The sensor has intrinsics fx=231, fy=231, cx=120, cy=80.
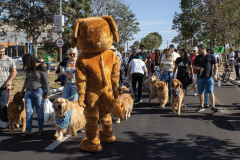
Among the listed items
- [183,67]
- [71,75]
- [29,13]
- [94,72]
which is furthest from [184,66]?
[29,13]

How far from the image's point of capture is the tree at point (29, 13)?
1816 cm

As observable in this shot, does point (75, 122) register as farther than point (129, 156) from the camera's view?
Yes

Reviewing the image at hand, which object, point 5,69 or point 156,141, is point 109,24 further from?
point 5,69

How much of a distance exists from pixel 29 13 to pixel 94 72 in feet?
56.3

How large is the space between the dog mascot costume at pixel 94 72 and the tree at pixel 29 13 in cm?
1504

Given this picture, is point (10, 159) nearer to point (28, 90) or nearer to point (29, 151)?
point (29, 151)

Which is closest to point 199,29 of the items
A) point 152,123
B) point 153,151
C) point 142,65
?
point 142,65

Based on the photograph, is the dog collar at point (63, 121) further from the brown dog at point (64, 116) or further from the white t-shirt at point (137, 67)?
the white t-shirt at point (137, 67)

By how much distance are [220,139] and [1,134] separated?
5022 millimetres

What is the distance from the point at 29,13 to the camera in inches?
750

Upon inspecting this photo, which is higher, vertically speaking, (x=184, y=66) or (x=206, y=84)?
(x=184, y=66)

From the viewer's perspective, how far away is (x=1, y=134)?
5.50 metres

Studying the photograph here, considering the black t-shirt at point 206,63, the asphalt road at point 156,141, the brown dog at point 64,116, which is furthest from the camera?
the black t-shirt at point 206,63

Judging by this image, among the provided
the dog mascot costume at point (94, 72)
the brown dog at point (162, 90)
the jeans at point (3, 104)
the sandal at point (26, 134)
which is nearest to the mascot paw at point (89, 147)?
the dog mascot costume at point (94, 72)
